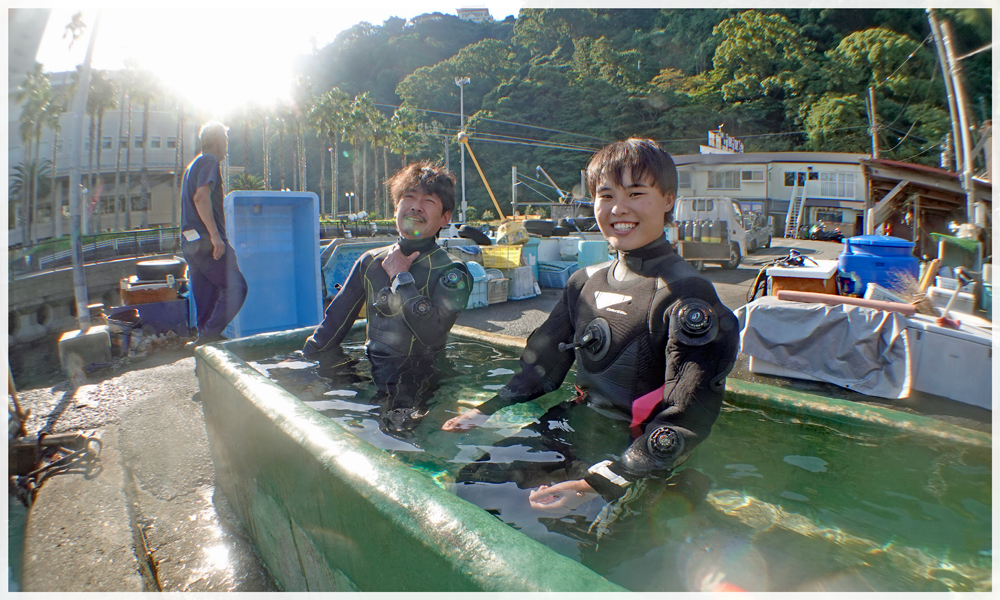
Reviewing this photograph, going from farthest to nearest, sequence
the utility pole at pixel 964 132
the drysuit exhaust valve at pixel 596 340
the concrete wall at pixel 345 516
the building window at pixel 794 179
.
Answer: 1. the building window at pixel 794 179
2. the utility pole at pixel 964 132
3. the drysuit exhaust valve at pixel 596 340
4. the concrete wall at pixel 345 516

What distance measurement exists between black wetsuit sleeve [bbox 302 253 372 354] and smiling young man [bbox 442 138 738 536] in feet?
3.72

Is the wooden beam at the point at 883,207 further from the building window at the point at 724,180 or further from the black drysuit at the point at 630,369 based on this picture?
the building window at the point at 724,180

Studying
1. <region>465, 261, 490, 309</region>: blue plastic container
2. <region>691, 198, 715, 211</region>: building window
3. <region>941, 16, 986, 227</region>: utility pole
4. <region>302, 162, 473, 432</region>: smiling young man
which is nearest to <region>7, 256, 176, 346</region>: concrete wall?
<region>465, 261, 490, 309</region>: blue plastic container

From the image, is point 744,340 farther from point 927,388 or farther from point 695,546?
point 695,546

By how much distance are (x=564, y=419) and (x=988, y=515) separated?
1.32m

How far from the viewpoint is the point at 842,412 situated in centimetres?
214

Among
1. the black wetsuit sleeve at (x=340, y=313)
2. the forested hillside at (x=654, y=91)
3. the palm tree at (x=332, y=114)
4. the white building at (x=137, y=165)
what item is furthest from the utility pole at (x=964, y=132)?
the white building at (x=137, y=165)

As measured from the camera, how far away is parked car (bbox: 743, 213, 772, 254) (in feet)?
67.8

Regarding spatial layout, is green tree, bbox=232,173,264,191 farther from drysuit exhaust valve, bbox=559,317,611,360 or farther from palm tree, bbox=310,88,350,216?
drysuit exhaust valve, bbox=559,317,611,360

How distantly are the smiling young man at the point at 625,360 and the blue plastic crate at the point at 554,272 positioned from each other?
9.53 m

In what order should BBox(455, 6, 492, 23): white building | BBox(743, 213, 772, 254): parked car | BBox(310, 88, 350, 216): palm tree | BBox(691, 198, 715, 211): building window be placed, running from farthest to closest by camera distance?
BBox(455, 6, 492, 23): white building
BBox(310, 88, 350, 216): palm tree
BBox(743, 213, 772, 254): parked car
BBox(691, 198, 715, 211): building window

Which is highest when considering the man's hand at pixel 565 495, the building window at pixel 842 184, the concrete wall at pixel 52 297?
the building window at pixel 842 184

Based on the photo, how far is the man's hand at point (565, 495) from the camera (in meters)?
1.65

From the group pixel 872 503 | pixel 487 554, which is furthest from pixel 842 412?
pixel 487 554
